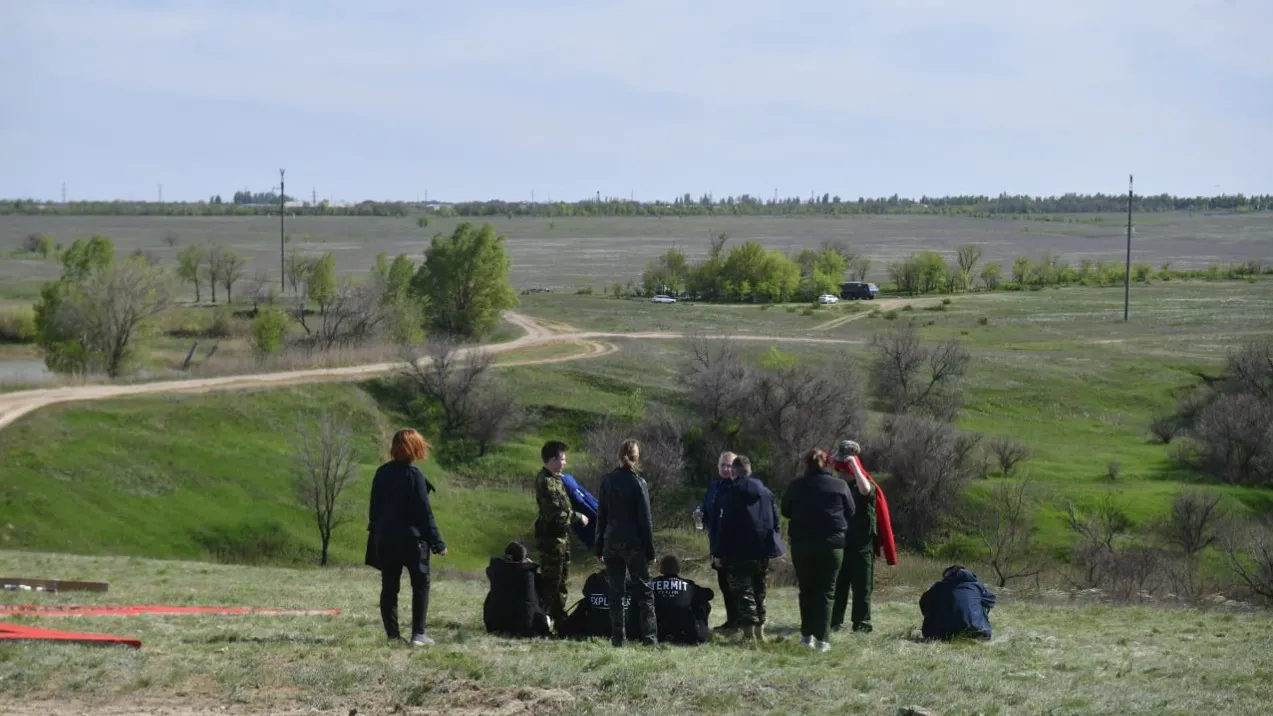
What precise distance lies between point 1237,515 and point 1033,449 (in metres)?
10.6

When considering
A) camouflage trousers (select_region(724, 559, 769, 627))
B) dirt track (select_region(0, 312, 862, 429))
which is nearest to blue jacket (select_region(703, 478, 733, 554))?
camouflage trousers (select_region(724, 559, 769, 627))

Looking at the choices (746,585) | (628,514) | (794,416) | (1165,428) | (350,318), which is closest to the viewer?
(628,514)

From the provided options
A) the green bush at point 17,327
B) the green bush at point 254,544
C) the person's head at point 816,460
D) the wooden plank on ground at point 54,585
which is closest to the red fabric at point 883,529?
the person's head at point 816,460

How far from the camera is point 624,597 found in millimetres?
11188

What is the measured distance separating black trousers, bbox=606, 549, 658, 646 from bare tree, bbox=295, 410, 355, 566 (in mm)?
28571

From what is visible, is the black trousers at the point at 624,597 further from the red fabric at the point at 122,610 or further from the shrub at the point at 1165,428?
the shrub at the point at 1165,428

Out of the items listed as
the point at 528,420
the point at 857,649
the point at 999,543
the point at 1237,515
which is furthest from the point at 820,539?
the point at 528,420

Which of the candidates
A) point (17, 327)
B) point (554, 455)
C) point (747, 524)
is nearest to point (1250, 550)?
point (747, 524)

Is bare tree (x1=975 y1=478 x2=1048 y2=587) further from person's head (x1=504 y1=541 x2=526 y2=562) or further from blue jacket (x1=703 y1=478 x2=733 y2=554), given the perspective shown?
person's head (x1=504 y1=541 x2=526 y2=562)

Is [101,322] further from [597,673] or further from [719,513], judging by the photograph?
[597,673]

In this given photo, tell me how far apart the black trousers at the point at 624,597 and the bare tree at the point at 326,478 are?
2857cm

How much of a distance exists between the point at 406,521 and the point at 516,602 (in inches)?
53.1

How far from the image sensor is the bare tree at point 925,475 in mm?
45750

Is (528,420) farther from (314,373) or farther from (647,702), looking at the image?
(647,702)
